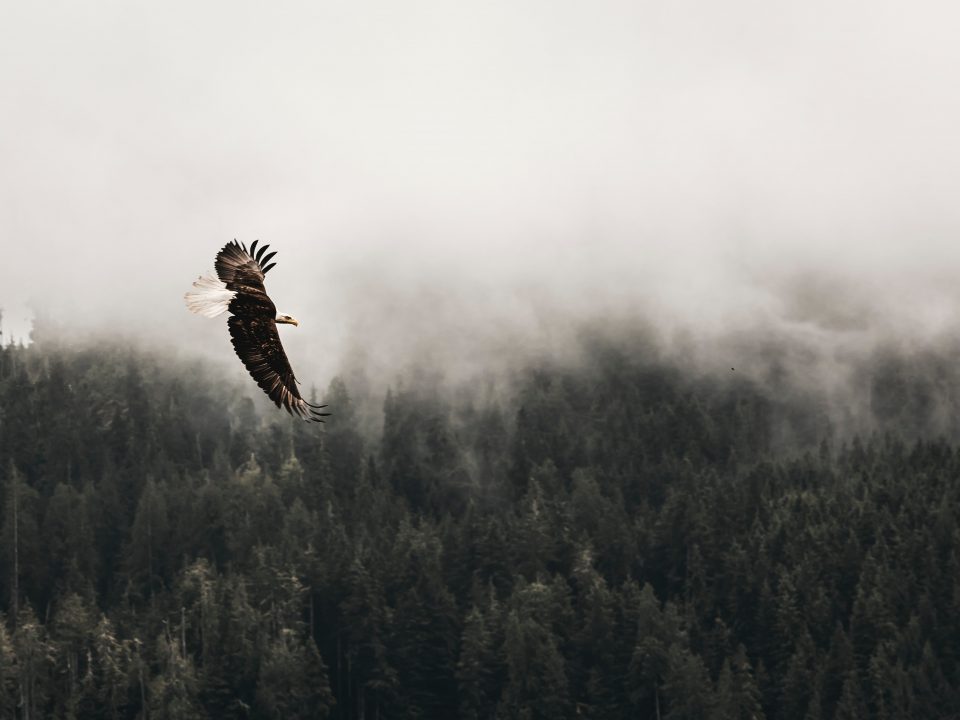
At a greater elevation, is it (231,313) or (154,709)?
Answer: (154,709)

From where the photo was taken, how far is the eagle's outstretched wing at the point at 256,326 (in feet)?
144

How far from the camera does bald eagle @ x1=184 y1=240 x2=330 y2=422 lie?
143 ft

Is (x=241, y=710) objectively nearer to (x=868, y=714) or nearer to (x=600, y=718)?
(x=600, y=718)

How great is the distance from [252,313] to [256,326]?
1.30 ft

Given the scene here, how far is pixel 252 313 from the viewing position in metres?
44.0

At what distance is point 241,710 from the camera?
198m

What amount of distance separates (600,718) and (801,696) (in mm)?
19921

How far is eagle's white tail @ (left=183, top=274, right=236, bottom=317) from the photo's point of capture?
141ft

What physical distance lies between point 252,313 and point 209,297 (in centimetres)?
98

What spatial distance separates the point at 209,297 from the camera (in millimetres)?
43781

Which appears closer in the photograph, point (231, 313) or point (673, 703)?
point (231, 313)

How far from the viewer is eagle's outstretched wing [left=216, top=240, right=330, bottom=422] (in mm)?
43969

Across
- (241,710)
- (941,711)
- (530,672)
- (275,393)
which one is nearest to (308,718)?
(241,710)

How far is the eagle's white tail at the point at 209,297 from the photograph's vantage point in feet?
141
